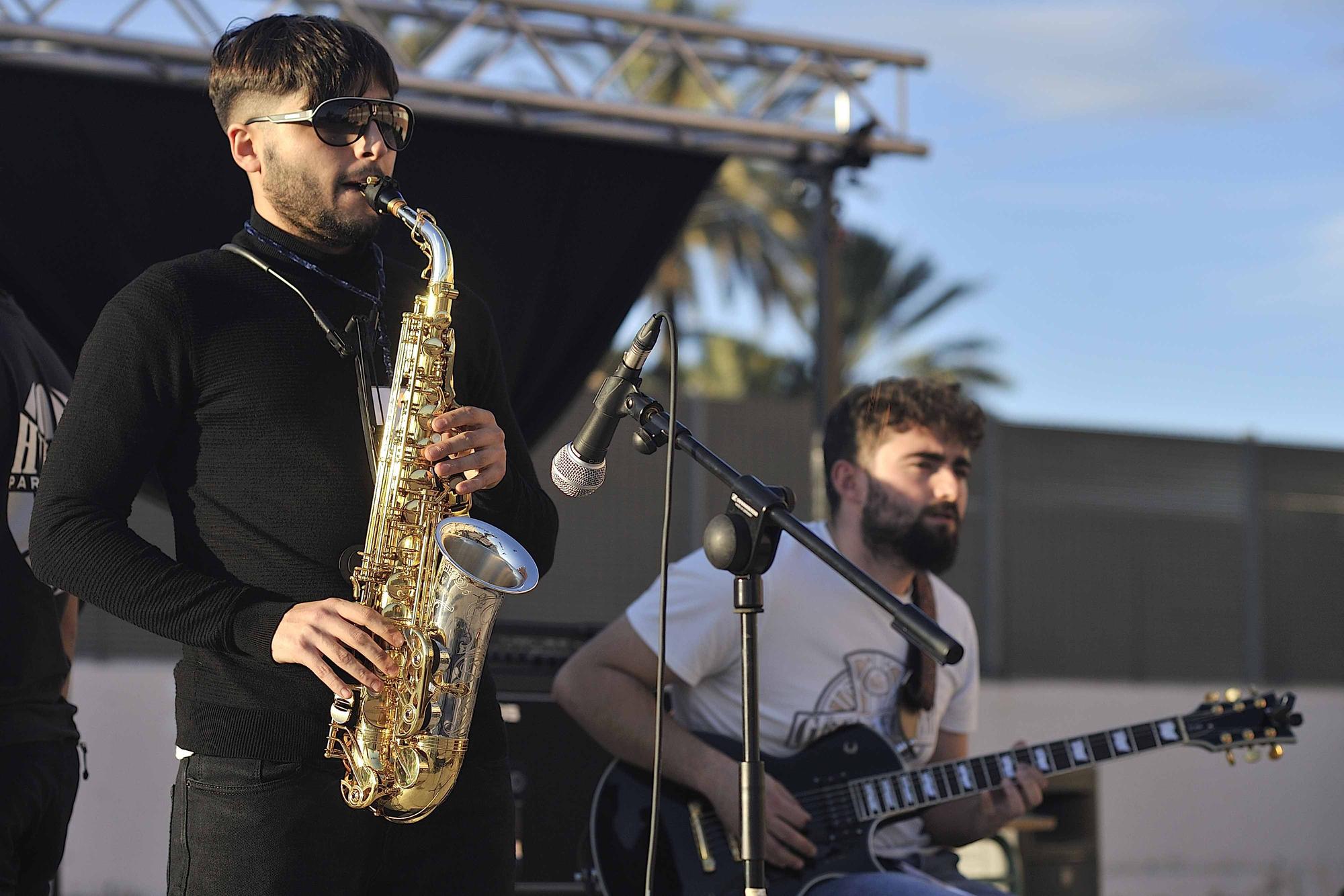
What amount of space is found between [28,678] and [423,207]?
3414mm

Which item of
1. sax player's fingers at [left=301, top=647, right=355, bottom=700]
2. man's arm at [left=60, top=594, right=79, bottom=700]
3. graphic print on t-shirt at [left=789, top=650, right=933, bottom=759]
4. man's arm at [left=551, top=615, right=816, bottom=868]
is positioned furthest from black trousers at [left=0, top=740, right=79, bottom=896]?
graphic print on t-shirt at [left=789, top=650, right=933, bottom=759]

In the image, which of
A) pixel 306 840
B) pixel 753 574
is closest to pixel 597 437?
pixel 753 574

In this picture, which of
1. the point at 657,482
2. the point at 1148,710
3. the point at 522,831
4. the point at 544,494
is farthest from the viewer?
the point at 1148,710

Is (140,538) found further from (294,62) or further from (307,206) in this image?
(294,62)

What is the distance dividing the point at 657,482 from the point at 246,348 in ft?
24.1

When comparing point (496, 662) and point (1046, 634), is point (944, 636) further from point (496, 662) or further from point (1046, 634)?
point (1046, 634)

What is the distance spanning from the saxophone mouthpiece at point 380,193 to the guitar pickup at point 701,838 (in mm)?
2022

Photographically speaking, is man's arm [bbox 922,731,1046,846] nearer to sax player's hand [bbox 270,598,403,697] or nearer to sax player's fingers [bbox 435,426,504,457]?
sax player's fingers [bbox 435,426,504,457]

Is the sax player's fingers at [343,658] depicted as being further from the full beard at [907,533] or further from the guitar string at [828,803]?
the full beard at [907,533]

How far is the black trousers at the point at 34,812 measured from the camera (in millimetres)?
2727

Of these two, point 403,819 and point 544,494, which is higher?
point 544,494

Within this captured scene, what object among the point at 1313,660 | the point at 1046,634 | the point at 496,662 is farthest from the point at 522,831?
the point at 1313,660

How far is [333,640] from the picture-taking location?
2.08m

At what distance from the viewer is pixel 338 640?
2.08 meters
